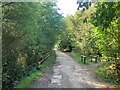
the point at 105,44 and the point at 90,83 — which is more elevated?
the point at 105,44

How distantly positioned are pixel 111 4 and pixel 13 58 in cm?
419

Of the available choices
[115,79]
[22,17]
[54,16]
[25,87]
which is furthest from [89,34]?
[22,17]

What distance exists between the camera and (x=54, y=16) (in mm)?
26250

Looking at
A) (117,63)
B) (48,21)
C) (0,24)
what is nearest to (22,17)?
(0,24)

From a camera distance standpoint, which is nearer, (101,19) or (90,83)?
(101,19)

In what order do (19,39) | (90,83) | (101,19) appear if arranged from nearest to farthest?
1. (101,19)
2. (19,39)
3. (90,83)

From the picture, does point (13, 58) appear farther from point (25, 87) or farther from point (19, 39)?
point (25, 87)

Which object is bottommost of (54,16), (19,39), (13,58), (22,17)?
(13,58)

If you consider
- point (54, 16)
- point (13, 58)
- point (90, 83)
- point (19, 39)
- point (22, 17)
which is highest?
point (54, 16)

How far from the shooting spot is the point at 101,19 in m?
7.59

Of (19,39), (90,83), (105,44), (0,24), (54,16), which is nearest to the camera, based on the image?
(0,24)

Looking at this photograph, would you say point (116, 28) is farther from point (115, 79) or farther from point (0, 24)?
point (0, 24)

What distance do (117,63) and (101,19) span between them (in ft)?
29.4

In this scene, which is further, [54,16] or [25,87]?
[54,16]
